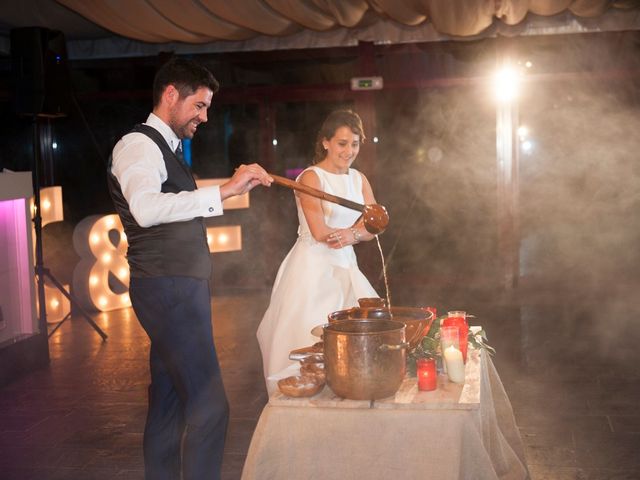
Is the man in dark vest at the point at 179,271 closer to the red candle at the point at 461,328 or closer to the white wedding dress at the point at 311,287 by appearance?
the red candle at the point at 461,328

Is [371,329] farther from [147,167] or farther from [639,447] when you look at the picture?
[639,447]

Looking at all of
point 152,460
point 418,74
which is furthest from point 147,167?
point 418,74

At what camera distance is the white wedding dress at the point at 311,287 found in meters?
3.82

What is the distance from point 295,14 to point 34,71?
8.71ft

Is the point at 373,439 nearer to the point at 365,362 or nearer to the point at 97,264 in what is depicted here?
the point at 365,362

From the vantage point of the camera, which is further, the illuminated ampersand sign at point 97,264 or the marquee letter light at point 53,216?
the illuminated ampersand sign at point 97,264

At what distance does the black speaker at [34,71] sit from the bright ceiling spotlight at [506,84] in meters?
4.82

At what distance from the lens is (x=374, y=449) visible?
91.6 inches

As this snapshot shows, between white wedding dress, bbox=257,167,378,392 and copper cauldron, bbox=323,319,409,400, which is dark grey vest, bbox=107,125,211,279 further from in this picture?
white wedding dress, bbox=257,167,378,392

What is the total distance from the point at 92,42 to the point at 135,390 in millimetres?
5573

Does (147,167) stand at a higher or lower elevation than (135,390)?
higher

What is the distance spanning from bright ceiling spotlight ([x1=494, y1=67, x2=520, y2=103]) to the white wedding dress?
5.22m

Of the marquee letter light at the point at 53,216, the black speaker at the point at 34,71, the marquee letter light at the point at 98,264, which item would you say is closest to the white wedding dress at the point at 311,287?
the black speaker at the point at 34,71

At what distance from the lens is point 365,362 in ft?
7.53
